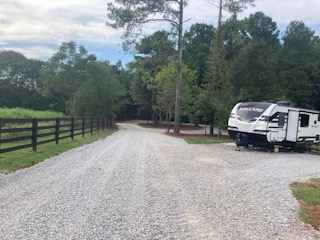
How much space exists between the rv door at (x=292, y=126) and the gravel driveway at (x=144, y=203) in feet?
36.1

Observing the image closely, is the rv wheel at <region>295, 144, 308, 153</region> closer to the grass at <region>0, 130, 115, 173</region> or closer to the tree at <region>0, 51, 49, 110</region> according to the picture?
the grass at <region>0, 130, 115, 173</region>

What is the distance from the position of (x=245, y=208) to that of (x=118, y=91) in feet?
142

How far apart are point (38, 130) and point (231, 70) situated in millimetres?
22014

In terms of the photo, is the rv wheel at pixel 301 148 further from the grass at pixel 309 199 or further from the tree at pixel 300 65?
the tree at pixel 300 65

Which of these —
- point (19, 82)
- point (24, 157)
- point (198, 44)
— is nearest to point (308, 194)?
point (24, 157)

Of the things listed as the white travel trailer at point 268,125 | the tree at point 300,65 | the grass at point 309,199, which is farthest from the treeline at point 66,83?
the grass at point 309,199

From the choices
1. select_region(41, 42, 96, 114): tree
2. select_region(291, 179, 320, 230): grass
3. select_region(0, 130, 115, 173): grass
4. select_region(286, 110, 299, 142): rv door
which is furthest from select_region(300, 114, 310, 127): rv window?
select_region(41, 42, 96, 114): tree

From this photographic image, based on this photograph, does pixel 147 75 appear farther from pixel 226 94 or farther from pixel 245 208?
pixel 245 208

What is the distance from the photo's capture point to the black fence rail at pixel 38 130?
12.5 meters

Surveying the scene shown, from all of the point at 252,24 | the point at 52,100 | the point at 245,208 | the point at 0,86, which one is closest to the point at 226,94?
the point at 245,208

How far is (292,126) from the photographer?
22922 millimetres

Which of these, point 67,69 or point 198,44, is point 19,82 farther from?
point 198,44

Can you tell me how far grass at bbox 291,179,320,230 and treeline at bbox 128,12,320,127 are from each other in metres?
22.2

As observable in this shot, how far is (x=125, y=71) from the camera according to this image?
258 feet
